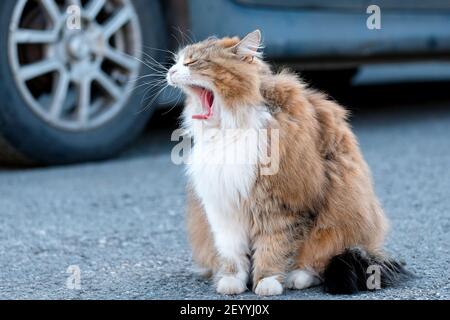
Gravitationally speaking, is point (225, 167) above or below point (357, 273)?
above

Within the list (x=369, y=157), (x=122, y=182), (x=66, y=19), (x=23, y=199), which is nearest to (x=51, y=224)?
(x=23, y=199)

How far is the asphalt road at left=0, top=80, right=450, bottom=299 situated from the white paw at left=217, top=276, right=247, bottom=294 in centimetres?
4

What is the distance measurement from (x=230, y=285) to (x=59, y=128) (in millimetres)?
2675

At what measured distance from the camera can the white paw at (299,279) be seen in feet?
12.2

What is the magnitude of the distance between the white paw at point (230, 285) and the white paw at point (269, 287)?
0.08 m

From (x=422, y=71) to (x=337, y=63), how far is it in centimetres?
381

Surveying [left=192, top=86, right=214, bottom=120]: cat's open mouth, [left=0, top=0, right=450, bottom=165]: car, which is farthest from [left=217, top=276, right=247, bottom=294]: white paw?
[left=0, top=0, right=450, bottom=165]: car

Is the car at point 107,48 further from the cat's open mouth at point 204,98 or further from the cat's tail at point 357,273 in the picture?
the cat's tail at point 357,273

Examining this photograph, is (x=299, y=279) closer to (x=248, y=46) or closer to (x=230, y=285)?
(x=230, y=285)

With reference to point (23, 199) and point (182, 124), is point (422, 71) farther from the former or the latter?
point (182, 124)

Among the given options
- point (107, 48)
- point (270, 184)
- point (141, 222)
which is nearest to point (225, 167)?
point (270, 184)

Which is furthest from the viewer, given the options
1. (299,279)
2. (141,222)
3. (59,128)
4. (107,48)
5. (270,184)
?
(107,48)

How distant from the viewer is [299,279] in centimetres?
373

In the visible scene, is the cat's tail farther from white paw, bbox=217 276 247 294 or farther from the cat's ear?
the cat's ear
